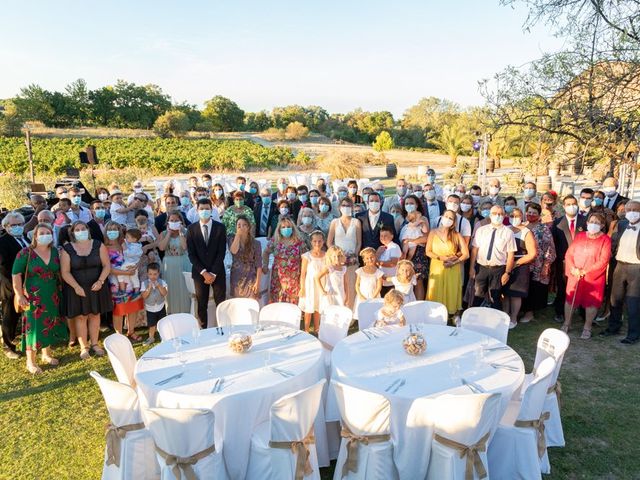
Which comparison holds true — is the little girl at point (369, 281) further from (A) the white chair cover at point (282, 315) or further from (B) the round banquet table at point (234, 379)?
(B) the round banquet table at point (234, 379)

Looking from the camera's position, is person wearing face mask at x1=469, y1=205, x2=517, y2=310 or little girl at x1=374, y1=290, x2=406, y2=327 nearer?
little girl at x1=374, y1=290, x2=406, y2=327

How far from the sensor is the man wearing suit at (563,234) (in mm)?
7184

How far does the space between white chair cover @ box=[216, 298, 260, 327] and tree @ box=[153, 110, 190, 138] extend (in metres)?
55.7

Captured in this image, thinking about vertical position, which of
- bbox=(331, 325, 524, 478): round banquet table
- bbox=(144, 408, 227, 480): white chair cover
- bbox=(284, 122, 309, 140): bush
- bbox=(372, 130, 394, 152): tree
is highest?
bbox=(284, 122, 309, 140): bush

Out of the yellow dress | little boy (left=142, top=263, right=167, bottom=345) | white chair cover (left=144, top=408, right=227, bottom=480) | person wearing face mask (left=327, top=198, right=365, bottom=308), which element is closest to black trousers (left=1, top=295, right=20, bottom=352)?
little boy (left=142, top=263, right=167, bottom=345)

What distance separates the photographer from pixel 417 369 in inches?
153

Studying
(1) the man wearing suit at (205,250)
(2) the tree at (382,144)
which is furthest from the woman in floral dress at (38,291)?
(2) the tree at (382,144)

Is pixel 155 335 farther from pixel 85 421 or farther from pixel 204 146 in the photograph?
pixel 204 146

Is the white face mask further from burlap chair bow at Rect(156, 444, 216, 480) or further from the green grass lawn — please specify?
burlap chair bow at Rect(156, 444, 216, 480)

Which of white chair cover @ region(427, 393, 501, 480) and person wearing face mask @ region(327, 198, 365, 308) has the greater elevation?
person wearing face mask @ region(327, 198, 365, 308)

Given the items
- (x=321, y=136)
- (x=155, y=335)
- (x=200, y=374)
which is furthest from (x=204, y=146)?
(x=200, y=374)

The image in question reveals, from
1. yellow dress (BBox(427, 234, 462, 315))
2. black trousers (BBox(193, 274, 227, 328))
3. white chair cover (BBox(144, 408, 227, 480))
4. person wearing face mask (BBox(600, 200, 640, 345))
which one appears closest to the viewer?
white chair cover (BBox(144, 408, 227, 480))

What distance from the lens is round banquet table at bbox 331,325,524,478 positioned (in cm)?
347

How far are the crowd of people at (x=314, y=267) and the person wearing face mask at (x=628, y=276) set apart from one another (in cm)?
2
